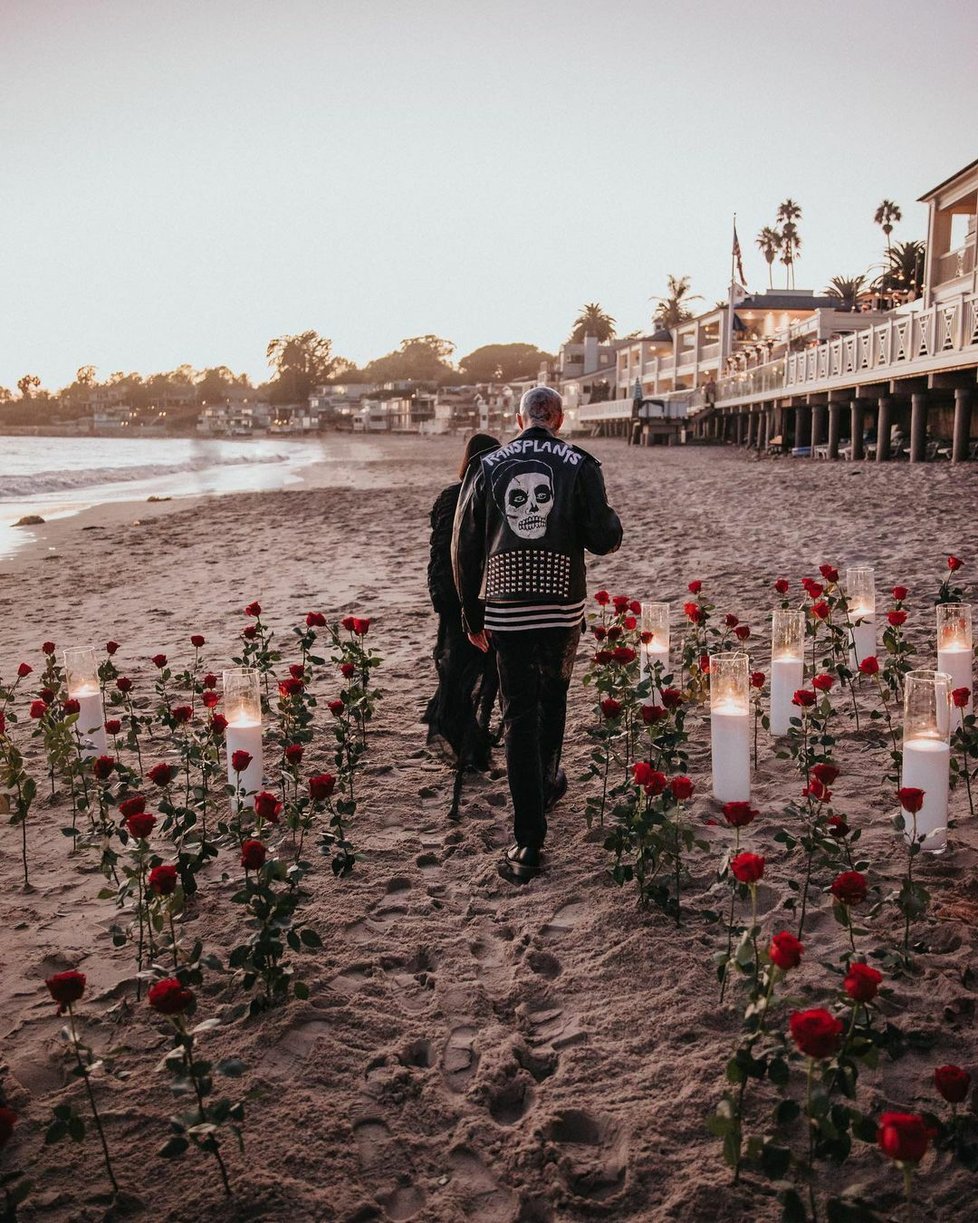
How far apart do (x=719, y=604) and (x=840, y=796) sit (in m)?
3.94

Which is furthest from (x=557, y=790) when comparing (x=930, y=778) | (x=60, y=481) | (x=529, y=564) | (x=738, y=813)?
(x=60, y=481)

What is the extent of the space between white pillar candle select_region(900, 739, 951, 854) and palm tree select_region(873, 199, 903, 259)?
293 feet

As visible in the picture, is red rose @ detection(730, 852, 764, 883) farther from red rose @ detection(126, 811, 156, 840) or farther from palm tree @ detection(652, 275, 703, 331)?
palm tree @ detection(652, 275, 703, 331)

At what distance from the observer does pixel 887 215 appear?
260 ft

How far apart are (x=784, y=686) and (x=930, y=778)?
1.42 m

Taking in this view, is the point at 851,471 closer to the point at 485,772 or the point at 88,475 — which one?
the point at 485,772

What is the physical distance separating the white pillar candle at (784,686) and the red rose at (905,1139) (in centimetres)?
362

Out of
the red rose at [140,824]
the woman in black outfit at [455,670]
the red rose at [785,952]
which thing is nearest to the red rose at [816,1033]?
the red rose at [785,952]

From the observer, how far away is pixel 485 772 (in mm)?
4895

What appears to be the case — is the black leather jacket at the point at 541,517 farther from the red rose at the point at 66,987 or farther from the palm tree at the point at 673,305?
the palm tree at the point at 673,305

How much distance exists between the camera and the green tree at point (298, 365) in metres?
186

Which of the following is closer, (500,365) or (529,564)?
(529,564)

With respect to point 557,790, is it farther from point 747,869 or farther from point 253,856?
point 747,869

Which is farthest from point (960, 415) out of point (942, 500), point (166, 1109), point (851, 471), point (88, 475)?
point (88, 475)
